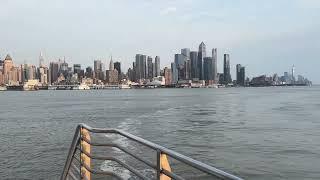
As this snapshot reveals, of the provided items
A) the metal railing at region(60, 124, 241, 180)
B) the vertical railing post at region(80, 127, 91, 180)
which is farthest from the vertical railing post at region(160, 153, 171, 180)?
the vertical railing post at region(80, 127, 91, 180)

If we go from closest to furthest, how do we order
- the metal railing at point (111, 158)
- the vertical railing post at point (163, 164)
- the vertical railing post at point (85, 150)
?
the metal railing at point (111, 158), the vertical railing post at point (163, 164), the vertical railing post at point (85, 150)

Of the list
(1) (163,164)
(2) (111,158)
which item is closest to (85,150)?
(2) (111,158)

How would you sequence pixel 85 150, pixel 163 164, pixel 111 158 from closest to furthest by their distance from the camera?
1. pixel 163 164
2. pixel 111 158
3. pixel 85 150

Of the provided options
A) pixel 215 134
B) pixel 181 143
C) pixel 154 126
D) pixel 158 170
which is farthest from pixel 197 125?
pixel 158 170

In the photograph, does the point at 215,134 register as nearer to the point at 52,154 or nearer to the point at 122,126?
the point at 122,126

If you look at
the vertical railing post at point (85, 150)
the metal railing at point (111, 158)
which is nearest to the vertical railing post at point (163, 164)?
the metal railing at point (111, 158)

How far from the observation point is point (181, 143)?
33688 mm

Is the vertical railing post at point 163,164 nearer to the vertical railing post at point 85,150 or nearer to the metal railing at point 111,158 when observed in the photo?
the metal railing at point 111,158

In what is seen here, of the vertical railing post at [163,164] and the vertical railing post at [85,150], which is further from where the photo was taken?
the vertical railing post at [85,150]

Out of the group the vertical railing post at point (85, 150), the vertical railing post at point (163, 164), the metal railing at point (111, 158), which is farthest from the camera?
the vertical railing post at point (85, 150)

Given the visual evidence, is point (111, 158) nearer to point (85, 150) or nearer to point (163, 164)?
point (85, 150)

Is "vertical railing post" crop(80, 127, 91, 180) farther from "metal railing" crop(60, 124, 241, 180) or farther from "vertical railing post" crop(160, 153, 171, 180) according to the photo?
"vertical railing post" crop(160, 153, 171, 180)

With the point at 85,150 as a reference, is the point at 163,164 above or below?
above

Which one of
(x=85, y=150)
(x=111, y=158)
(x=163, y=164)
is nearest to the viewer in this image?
(x=163, y=164)
